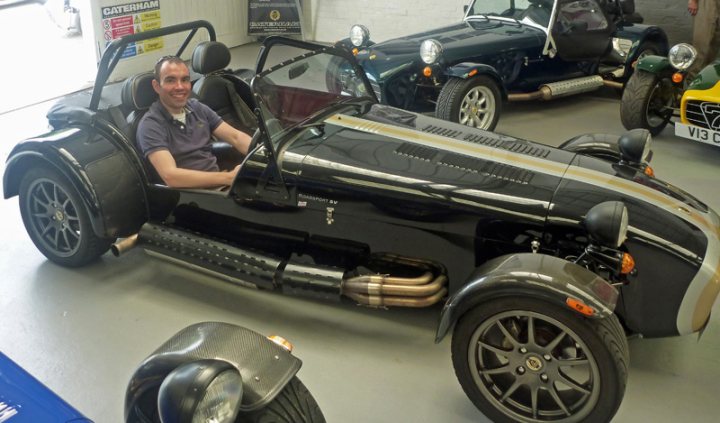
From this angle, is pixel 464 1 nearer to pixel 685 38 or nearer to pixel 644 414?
pixel 685 38

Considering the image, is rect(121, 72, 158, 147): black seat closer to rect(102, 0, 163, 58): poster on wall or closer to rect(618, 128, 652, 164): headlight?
rect(618, 128, 652, 164): headlight

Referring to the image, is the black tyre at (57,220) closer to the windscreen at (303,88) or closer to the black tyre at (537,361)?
the windscreen at (303,88)

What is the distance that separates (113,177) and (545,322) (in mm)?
2530

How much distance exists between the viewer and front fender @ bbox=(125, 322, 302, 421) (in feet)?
7.38

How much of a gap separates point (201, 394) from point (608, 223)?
1843 mm

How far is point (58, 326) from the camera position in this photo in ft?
12.4

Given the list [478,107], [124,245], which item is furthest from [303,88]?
[478,107]

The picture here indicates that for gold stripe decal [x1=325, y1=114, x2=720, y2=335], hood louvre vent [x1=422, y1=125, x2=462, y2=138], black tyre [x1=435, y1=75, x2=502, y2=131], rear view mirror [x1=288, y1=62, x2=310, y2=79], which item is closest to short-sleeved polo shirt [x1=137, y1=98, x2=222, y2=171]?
rear view mirror [x1=288, y1=62, x2=310, y2=79]

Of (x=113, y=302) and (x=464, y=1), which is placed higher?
(x=464, y=1)

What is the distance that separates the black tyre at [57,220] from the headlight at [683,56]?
4974mm

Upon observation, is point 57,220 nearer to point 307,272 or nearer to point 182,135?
point 182,135

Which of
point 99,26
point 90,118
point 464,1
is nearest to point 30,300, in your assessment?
point 90,118

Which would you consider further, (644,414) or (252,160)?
(252,160)

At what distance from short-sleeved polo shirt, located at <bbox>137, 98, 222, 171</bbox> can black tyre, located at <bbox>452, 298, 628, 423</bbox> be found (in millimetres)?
1950
